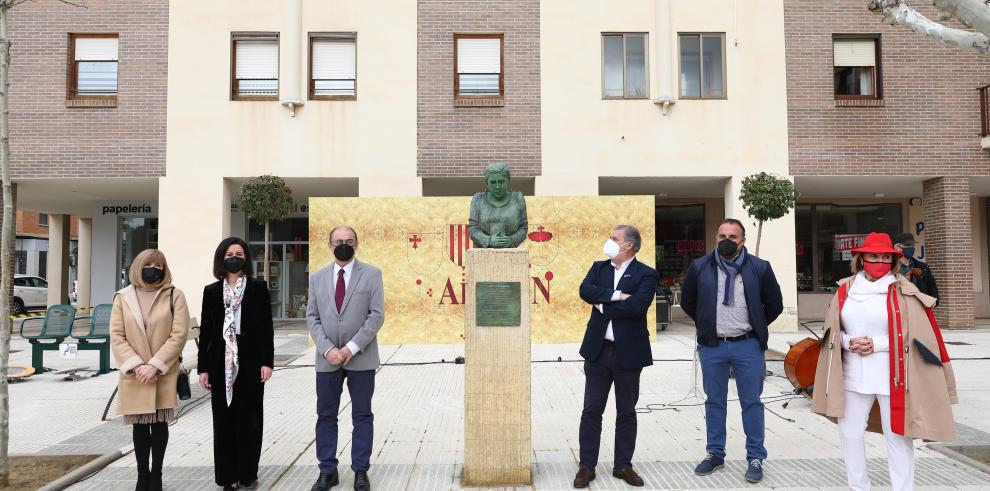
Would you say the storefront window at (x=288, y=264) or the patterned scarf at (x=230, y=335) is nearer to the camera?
the patterned scarf at (x=230, y=335)

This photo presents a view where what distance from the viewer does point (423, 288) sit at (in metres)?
12.1

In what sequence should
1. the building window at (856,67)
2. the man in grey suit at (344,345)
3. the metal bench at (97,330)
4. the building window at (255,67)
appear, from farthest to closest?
the building window at (856,67) < the building window at (255,67) < the metal bench at (97,330) < the man in grey suit at (344,345)

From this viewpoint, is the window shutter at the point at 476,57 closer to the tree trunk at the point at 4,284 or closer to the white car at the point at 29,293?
the tree trunk at the point at 4,284

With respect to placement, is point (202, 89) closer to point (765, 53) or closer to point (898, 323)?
point (765, 53)

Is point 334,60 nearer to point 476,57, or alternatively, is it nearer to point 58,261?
point 476,57

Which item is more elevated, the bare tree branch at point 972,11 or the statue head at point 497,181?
the bare tree branch at point 972,11

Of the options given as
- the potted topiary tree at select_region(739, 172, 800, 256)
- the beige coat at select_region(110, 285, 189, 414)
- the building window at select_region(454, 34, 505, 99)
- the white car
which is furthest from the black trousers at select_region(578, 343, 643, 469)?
the white car

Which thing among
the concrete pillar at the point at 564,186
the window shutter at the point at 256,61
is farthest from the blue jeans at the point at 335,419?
the window shutter at the point at 256,61

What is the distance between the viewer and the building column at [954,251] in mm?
13500

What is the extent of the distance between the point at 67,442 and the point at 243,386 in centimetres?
263

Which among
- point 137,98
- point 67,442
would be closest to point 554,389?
point 67,442

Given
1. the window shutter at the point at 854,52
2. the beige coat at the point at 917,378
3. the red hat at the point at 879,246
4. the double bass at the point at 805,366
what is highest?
the window shutter at the point at 854,52

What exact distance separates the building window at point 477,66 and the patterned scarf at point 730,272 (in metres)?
9.57

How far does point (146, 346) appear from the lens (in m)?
4.07
